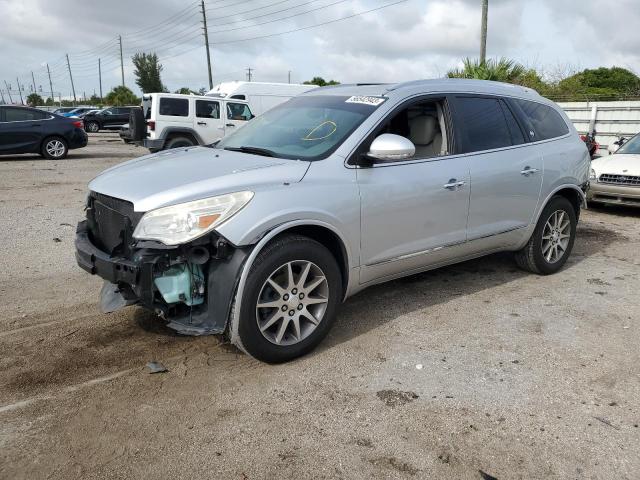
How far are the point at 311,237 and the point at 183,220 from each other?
2.82 ft

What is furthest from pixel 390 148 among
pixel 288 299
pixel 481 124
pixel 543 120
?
pixel 543 120

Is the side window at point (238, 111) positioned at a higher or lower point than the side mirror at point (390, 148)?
higher

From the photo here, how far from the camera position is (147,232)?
3057 millimetres

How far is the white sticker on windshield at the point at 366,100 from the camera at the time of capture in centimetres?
397

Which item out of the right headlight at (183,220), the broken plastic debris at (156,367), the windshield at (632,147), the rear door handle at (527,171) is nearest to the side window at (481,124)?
the rear door handle at (527,171)

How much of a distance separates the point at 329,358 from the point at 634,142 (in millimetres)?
8543

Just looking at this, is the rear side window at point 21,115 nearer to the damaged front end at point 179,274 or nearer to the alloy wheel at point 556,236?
the damaged front end at point 179,274

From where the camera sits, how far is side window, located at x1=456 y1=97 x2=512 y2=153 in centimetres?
441

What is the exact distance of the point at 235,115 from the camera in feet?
50.5

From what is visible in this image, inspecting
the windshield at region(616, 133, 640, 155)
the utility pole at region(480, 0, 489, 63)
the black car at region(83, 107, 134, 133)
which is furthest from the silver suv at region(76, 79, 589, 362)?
the black car at region(83, 107, 134, 133)

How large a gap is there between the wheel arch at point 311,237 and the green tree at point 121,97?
5836cm

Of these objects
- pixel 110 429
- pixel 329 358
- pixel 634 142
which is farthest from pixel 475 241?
pixel 634 142

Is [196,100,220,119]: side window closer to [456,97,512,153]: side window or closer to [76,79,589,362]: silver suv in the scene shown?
[76,79,589,362]: silver suv

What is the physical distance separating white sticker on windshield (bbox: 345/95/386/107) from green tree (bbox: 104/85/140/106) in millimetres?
57634
